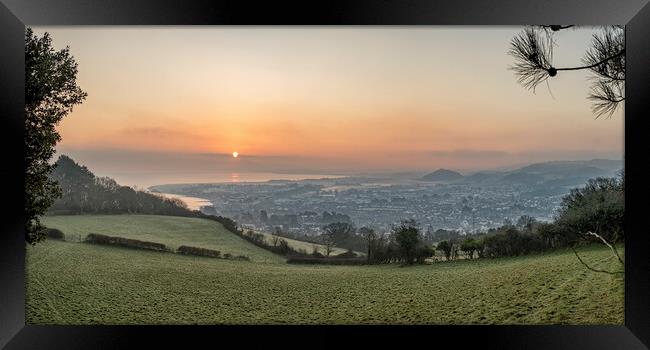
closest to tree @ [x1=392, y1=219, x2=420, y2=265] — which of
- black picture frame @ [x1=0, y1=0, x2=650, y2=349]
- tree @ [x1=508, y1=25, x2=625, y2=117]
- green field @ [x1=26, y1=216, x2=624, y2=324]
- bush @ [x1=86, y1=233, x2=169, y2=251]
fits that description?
green field @ [x1=26, y1=216, x2=624, y2=324]

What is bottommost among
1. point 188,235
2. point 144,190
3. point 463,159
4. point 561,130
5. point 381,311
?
point 381,311

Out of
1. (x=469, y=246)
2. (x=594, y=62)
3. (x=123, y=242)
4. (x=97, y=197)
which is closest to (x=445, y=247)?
(x=469, y=246)

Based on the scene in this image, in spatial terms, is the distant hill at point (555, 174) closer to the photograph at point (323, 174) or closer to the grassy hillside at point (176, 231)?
the photograph at point (323, 174)

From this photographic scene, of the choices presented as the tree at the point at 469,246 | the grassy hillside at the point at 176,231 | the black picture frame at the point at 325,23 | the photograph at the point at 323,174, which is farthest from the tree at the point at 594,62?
the grassy hillside at the point at 176,231

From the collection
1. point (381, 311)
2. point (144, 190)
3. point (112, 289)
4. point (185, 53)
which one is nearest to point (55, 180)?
point (144, 190)

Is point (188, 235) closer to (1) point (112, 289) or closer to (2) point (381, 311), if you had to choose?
(1) point (112, 289)

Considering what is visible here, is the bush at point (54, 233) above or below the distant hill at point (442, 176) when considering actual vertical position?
below
